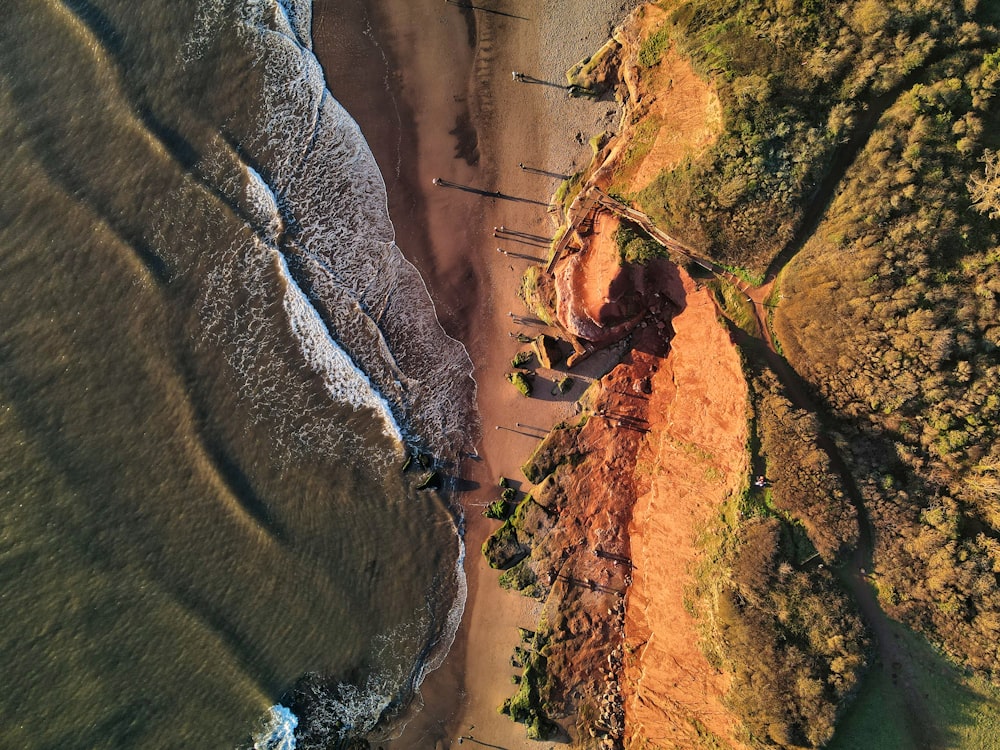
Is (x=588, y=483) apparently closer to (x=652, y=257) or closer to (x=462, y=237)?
(x=652, y=257)

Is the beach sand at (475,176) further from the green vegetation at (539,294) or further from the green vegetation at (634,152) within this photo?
the green vegetation at (634,152)

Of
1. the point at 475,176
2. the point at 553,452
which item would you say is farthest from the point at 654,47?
the point at 553,452

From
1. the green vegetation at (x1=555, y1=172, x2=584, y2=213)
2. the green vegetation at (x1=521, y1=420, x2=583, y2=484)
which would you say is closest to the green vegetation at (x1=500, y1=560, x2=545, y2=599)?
the green vegetation at (x1=521, y1=420, x2=583, y2=484)

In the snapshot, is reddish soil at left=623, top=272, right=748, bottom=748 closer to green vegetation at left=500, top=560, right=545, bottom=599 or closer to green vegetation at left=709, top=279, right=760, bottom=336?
green vegetation at left=709, top=279, right=760, bottom=336

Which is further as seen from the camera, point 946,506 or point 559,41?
point 559,41

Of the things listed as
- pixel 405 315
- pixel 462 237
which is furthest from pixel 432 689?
pixel 462 237

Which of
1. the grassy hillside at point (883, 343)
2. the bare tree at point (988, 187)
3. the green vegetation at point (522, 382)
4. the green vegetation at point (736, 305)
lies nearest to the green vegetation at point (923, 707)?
the grassy hillside at point (883, 343)

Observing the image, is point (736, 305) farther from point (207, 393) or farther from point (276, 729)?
point (276, 729)
